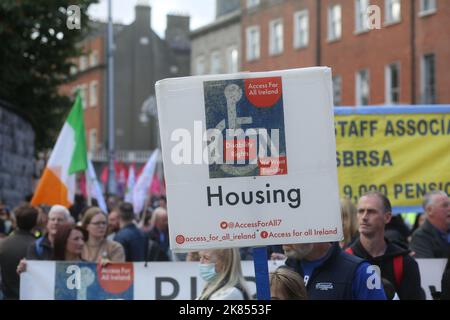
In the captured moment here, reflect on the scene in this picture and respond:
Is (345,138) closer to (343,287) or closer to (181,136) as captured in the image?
(343,287)

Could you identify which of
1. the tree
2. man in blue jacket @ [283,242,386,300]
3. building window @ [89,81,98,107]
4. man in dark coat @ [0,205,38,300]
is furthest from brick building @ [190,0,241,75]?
man in blue jacket @ [283,242,386,300]

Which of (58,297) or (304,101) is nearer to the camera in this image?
(304,101)

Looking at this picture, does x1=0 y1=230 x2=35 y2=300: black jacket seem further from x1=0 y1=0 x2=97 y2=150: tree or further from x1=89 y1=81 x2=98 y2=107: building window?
x1=89 y1=81 x2=98 y2=107: building window

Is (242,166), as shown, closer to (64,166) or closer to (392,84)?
(64,166)

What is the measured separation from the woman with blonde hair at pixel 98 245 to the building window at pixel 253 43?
42770mm

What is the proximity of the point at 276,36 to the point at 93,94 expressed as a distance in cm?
2668

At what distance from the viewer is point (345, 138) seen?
10656mm

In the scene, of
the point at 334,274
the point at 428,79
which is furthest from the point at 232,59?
the point at 334,274

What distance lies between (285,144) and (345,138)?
6296mm

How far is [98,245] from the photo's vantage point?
30.5ft

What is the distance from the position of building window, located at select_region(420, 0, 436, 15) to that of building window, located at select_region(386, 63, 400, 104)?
2996mm

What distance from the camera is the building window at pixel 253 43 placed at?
51.8 metres
